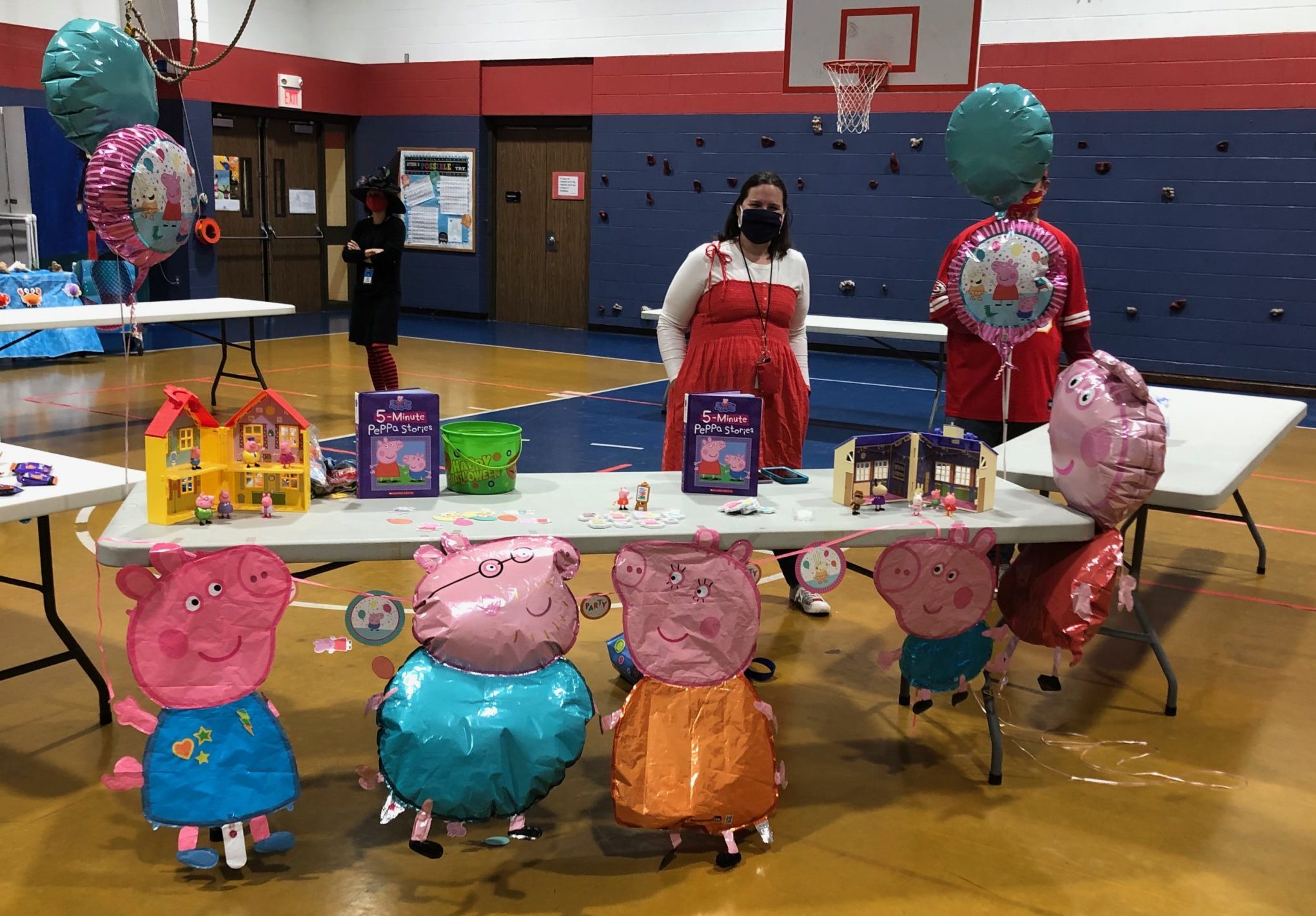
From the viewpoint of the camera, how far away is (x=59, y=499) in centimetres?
257

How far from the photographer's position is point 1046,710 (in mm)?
3193

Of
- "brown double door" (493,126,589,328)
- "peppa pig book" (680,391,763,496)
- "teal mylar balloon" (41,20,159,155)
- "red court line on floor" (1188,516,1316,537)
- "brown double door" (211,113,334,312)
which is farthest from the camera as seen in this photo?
"brown double door" (493,126,589,328)

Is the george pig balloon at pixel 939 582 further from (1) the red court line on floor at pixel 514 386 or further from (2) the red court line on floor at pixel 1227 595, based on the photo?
(1) the red court line on floor at pixel 514 386

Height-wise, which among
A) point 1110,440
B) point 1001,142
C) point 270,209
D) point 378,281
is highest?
point 1001,142

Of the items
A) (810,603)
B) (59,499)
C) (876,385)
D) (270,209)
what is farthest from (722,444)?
(270,209)

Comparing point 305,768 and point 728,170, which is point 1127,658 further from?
point 728,170

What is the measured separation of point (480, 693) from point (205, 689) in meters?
0.53

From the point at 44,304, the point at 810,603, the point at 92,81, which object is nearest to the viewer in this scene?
the point at 92,81

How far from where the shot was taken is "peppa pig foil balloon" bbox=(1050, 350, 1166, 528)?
101 inches

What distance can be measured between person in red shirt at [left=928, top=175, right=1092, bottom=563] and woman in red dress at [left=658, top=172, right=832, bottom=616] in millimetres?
507

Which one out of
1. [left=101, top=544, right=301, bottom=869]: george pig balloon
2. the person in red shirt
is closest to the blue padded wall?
the person in red shirt

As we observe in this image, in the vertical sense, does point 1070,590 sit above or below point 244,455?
below

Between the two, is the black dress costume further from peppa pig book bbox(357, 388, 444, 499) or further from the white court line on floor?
peppa pig book bbox(357, 388, 444, 499)

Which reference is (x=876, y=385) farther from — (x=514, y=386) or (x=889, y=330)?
(x=514, y=386)
